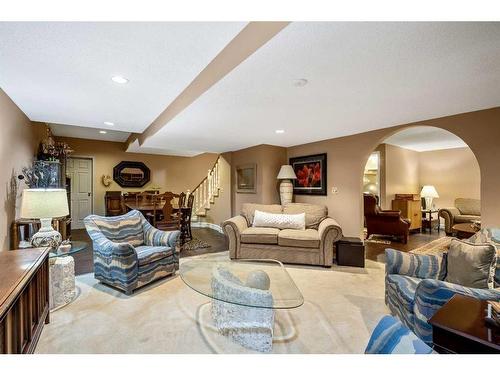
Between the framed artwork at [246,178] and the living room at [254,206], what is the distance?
2.26 feet

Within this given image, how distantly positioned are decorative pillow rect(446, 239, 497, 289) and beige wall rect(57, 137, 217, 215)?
7630 mm

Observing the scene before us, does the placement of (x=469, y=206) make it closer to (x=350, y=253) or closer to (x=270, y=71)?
(x=350, y=253)

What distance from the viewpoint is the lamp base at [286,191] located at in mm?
5027

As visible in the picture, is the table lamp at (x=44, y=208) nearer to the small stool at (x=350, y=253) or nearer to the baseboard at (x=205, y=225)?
the small stool at (x=350, y=253)

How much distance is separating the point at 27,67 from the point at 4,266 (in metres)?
1.66

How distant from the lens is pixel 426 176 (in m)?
7.30

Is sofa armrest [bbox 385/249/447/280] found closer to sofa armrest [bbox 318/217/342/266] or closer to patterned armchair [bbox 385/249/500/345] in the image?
patterned armchair [bbox 385/249/500/345]

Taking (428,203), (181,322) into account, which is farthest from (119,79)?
(428,203)

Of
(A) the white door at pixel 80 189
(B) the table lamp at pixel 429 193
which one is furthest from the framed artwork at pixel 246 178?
(B) the table lamp at pixel 429 193

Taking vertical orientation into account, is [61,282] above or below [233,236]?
below

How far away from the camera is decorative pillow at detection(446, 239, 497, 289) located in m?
1.75

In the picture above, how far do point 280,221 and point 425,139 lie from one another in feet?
14.3

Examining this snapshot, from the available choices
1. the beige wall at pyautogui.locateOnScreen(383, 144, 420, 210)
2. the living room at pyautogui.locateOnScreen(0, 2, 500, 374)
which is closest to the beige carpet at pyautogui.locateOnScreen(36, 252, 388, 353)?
the living room at pyautogui.locateOnScreen(0, 2, 500, 374)
